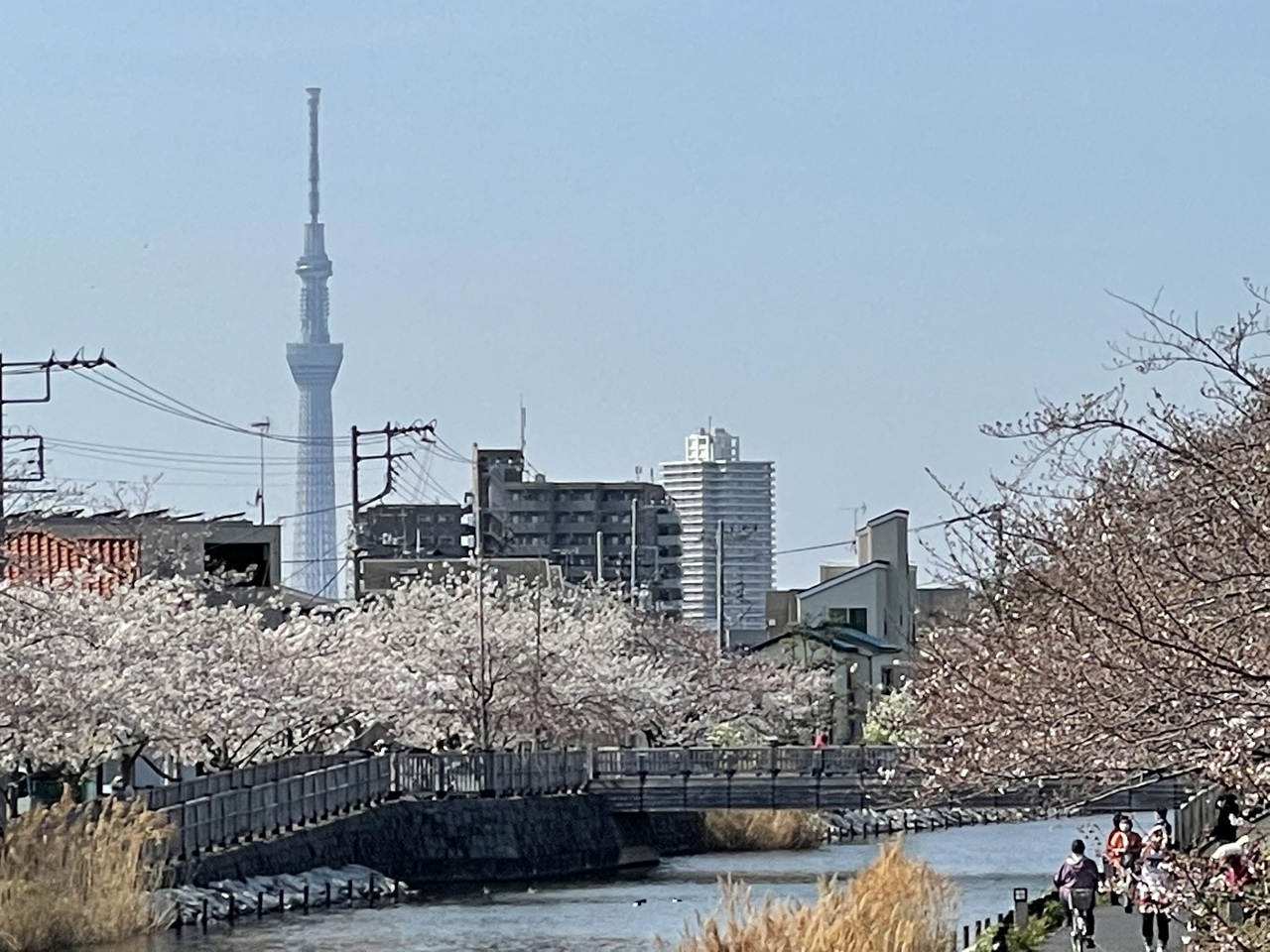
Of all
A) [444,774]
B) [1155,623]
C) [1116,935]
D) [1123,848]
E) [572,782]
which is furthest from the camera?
[572,782]

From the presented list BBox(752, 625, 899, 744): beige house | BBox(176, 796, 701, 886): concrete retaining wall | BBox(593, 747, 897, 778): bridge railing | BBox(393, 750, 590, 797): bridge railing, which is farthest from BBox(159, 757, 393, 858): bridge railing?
BBox(752, 625, 899, 744): beige house

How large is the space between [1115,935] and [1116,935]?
11 mm

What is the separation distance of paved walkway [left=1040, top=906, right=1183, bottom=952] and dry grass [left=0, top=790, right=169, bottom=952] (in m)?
13.0

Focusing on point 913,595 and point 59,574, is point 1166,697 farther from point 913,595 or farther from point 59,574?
point 913,595

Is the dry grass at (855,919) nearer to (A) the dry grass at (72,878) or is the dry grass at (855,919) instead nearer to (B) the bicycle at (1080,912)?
(B) the bicycle at (1080,912)

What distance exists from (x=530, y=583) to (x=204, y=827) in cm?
3210

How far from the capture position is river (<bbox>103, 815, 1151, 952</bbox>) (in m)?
37.8

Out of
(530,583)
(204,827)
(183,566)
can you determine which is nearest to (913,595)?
(530,583)

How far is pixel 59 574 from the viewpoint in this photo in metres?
39.5

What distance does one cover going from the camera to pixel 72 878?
113ft

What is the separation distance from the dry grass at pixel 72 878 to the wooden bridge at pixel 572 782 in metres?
6.88

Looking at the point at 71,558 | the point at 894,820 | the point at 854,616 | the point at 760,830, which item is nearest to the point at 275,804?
the point at 71,558

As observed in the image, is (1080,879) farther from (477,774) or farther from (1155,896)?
(477,774)

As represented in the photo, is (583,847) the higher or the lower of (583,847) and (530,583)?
the lower
